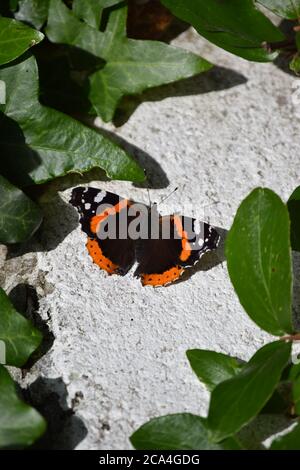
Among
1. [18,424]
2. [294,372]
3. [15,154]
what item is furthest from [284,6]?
[18,424]

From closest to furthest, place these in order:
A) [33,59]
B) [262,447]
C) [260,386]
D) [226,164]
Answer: [260,386]
[262,447]
[33,59]
[226,164]

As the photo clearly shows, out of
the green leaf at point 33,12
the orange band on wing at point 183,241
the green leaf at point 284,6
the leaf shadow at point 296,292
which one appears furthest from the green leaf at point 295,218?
the green leaf at point 33,12

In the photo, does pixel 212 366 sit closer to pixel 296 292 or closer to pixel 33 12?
pixel 296 292

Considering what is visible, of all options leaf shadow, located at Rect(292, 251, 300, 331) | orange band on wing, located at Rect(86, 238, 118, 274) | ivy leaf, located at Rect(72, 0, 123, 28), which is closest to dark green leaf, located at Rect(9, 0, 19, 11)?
ivy leaf, located at Rect(72, 0, 123, 28)

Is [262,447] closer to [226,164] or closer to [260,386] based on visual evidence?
[260,386]

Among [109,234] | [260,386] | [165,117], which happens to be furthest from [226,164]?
[260,386]
